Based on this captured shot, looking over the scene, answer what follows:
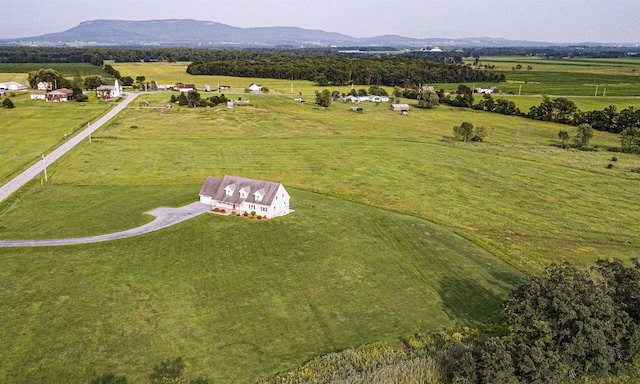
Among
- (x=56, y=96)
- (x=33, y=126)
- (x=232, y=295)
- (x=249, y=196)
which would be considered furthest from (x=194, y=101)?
(x=232, y=295)

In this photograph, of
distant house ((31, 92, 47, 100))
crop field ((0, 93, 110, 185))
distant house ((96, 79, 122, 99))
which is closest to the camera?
crop field ((0, 93, 110, 185))

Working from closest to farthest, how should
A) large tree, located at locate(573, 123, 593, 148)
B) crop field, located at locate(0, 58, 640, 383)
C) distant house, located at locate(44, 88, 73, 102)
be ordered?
crop field, located at locate(0, 58, 640, 383) → large tree, located at locate(573, 123, 593, 148) → distant house, located at locate(44, 88, 73, 102)

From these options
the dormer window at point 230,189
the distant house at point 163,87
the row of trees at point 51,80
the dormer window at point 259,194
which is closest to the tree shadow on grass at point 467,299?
the dormer window at point 259,194

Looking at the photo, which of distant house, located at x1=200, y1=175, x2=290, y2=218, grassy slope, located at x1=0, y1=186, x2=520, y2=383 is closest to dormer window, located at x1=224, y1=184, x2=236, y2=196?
distant house, located at x1=200, y1=175, x2=290, y2=218

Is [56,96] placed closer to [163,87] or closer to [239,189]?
[163,87]

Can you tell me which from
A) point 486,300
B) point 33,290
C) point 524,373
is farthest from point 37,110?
Answer: point 524,373

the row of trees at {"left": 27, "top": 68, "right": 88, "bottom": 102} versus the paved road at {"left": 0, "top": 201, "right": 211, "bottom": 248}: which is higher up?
the row of trees at {"left": 27, "top": 68, "right": 88, "bottom": 102}

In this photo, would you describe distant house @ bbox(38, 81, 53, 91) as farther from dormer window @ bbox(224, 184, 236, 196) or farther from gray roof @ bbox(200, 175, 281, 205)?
dormer window @ bbox(224, 184, 236, 196)
